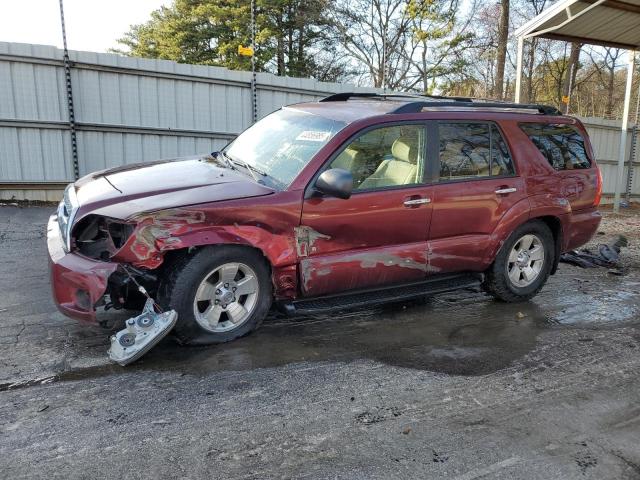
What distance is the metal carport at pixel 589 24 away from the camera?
9336 mm

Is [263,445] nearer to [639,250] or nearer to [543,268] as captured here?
[543,268]

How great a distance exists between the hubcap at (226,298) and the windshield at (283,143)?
0.74 m

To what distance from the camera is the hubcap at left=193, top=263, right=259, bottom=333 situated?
150 inches

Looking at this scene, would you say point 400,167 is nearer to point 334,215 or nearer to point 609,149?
point 334,215

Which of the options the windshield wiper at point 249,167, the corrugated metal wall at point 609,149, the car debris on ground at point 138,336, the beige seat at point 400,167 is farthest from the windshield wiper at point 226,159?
the corrugated metal wall at point 609,149

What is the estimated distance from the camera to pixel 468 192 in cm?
475

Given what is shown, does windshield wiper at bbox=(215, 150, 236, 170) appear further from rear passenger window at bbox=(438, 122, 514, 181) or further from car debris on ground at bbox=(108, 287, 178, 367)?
rear passenger window at bbox=(438, 122, 514, 181)

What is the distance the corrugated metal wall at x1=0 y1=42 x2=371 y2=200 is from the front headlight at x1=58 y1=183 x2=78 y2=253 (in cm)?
591

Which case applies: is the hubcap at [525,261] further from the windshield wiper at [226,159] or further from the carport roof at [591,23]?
the carport roof at [591,23]

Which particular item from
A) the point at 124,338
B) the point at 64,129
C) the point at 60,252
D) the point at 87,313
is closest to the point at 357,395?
the point at 124,338

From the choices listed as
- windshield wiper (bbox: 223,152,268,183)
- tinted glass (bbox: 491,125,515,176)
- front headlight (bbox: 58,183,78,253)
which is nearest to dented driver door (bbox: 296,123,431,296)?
windshield wiper (bbox: 223,152,268,183)

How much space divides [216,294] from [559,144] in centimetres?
386

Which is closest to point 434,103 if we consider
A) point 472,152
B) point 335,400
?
point 472,152

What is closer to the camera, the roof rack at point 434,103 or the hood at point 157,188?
the hood at point 157,188
